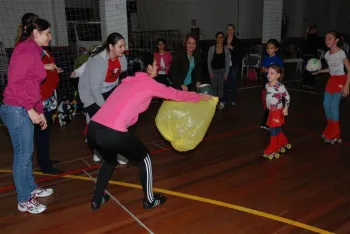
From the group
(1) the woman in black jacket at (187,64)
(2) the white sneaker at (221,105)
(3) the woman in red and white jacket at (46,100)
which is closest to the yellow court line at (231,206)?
(3) the woman in red and white jacket at (46,100)

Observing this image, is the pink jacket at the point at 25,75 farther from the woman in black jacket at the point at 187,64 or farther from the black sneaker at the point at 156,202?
the woman in black jacket at the point at 187,64

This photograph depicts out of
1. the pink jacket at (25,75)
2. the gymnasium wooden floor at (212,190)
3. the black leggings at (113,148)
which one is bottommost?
the gymnasium wooden floor at (212,190)

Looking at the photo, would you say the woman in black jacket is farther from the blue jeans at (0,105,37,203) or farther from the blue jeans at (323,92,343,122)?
the blue jeans at (0,105,37,203)

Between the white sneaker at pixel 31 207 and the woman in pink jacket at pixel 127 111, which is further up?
the woman in pink jacket at pixel 127 111

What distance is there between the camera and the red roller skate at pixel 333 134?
479 cm

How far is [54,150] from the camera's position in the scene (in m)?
4.83

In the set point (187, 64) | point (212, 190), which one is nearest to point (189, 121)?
point (212, 190)

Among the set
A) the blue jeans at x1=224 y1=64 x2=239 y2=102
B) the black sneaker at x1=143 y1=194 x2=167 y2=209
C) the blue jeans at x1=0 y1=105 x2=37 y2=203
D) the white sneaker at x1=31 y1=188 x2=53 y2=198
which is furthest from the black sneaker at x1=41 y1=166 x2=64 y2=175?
the blue jeans at x1=224 y1=64 x2=239 y2=102

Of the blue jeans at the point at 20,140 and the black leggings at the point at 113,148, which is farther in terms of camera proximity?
the blue jeans at the point at 20,140

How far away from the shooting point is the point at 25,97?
2635mm

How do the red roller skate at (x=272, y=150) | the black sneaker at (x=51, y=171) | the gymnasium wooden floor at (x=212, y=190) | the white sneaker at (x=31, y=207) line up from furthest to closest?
the red roller skate at (x=272, y=150)
the black sneaker at (x=51, y=171)
the white sneaker at (x=31, y=207)
the gymnasium wooden floor at (x=212, y=190)

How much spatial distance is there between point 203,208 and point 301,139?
2.60 metres

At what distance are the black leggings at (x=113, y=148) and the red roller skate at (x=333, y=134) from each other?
10.2ft

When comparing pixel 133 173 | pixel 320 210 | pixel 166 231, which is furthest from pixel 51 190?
pixel 320 210
